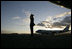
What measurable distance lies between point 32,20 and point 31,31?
7.34 ft

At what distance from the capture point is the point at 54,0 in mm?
21875

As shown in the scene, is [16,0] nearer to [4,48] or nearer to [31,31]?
[31,31]

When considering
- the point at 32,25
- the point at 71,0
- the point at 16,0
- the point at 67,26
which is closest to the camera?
the point at 16,0

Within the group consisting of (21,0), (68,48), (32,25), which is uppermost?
(21,0)

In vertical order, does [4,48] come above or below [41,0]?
below

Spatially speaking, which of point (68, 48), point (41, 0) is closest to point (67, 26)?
point (41, 0)

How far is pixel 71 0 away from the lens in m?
20.9

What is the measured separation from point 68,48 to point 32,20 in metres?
13.5

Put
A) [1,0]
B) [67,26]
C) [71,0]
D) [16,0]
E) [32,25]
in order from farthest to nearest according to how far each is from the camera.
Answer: [67,26] < [32,25] < [71,0] < [1,0] < [16,0]

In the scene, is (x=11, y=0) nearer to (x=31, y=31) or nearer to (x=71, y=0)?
(x=31, y=31)

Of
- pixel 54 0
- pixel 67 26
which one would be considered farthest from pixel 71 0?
pixel 67 26

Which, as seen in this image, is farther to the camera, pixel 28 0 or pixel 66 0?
pixel 66 0

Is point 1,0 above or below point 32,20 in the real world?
above

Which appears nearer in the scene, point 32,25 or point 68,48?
point 68,48
